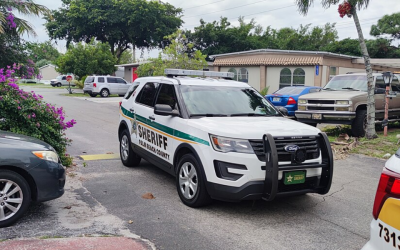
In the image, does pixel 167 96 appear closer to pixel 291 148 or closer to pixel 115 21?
pixel 291 148

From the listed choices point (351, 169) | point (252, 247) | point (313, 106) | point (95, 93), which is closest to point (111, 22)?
point (95, 93)

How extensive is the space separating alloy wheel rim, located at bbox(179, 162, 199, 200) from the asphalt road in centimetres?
21

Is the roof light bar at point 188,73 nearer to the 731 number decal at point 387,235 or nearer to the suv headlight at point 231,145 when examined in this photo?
the suv headlight at point 231,145

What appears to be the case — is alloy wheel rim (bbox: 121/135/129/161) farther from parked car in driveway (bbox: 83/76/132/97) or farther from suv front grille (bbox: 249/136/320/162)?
parked car in driveway (bbox: 83/76/132/97)

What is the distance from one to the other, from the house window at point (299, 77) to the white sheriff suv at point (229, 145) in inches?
729

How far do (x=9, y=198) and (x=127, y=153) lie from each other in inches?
138

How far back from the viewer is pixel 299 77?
81.3ft

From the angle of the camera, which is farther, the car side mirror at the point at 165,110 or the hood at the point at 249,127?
the car side mirror at the point at 165,110

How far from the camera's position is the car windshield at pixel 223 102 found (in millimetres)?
6137

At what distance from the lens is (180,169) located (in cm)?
577

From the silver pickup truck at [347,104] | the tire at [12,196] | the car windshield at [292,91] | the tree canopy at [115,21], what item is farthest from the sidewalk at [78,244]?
the tree canopy at [115,21]

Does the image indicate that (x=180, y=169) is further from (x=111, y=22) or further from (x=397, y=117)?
(x=111, y=22)

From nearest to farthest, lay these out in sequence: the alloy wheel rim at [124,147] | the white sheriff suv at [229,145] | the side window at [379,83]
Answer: the white sheriff suv at [229,145], the alloy wheel rim at [124,147], the side window at [379,83]

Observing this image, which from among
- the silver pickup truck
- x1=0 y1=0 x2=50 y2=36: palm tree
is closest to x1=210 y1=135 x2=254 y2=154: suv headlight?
the silver pickup truck
